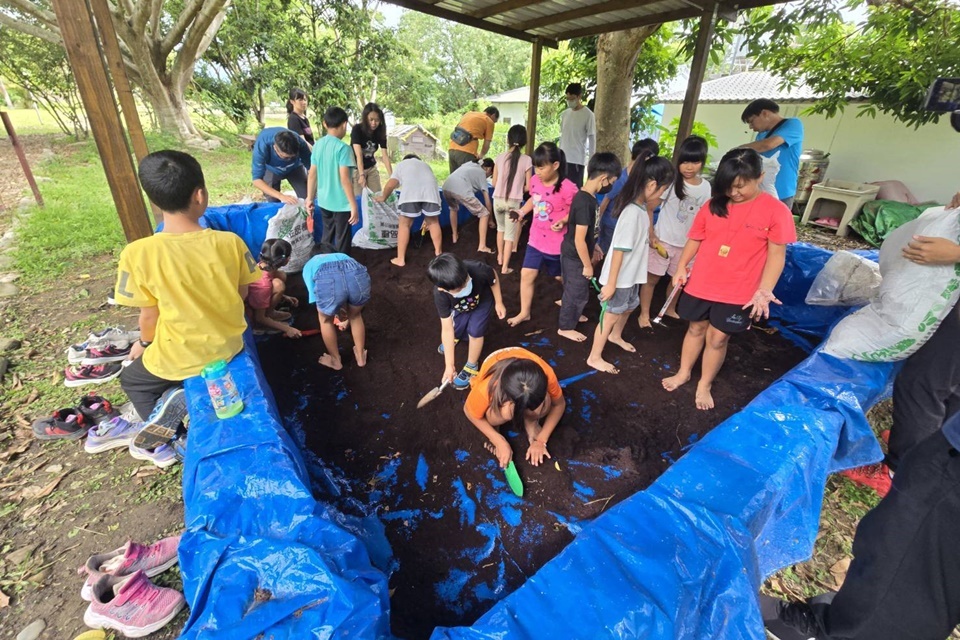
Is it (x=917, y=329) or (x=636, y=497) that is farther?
(x=917, y=329)

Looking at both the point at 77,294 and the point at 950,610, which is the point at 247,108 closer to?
the point at 77,294

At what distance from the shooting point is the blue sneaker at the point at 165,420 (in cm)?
209

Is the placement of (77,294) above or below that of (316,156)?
below

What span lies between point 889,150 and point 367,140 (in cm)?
1017

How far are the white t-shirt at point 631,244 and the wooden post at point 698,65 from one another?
168 cm

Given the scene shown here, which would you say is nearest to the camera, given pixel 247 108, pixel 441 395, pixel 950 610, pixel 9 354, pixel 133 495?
pixel 950 610

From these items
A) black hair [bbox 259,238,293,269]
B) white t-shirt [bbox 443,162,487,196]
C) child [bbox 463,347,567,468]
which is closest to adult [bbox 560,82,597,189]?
white t-shirt [bbox 443,162,487,196]

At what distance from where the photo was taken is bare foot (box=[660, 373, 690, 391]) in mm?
2832

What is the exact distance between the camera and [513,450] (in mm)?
2406

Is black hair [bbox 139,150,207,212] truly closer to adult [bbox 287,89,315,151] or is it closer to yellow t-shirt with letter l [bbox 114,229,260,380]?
yellow t-shirt with letter l [bbox 114,229,260,380]

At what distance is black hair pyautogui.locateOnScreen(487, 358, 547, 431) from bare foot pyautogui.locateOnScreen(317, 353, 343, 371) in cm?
151

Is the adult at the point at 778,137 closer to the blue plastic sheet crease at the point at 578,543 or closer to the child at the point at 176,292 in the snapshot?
the blue plastic sheet crease at the point at 578,543

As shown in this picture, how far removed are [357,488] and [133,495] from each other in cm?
107

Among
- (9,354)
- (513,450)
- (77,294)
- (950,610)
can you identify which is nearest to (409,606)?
(513,450)
